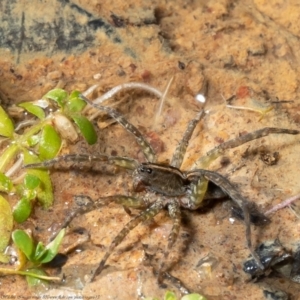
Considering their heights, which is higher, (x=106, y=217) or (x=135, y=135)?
(x=135, y=135)

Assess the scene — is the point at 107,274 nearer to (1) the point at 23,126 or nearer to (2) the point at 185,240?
(2) the point at 185,240

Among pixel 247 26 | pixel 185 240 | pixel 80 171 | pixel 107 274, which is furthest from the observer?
pixel 247 26

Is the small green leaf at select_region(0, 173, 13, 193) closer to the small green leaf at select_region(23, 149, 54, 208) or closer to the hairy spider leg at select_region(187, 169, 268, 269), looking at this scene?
the small green leaf at select_region(23, 149, 54, 208)

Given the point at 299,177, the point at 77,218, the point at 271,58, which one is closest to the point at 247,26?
the point at 271,58

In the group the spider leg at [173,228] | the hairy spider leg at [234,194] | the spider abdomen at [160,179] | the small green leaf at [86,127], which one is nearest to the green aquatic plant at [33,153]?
the small green leaf at [86,127]

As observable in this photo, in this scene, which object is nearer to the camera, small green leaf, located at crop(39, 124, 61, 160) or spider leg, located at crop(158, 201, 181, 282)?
spider leg, located at crop(158, 201, 181, 282)

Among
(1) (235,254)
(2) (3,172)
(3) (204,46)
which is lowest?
(1) (235,254)

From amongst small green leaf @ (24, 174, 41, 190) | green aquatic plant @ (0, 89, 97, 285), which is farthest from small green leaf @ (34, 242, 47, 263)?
small green leaf @ (24, 174, 41, 190)

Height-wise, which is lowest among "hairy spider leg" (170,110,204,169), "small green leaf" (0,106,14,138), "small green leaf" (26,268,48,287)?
"small green leaf" (26,268,48,287)
